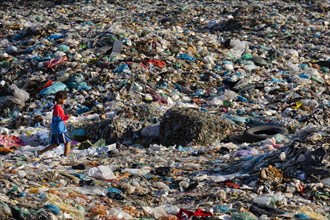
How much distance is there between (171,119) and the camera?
7.60m

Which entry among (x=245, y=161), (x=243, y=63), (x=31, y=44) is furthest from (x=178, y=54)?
(x=245, y=161)

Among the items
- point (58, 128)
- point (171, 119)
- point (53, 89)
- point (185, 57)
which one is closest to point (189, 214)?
point (58, 128)

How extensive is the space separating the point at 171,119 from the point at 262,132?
3.46 feet

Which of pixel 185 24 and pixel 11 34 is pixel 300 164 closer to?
pixel 11 34

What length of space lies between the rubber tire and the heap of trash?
17 mm

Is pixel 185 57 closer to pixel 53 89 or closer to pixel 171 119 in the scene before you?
pixel 53 89

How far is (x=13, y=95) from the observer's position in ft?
31.0

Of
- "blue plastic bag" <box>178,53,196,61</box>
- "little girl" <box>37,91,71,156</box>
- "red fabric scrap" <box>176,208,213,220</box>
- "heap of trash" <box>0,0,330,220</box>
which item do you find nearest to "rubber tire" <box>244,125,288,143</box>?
"heap of trash" <box>0,0,330,220</box>

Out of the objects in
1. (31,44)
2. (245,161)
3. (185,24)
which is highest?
(245,161)

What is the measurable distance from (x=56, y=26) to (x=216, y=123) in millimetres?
5776

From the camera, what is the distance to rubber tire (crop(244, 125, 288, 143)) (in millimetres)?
7200

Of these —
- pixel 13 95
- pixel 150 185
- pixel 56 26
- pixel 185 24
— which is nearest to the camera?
pixel 150 185

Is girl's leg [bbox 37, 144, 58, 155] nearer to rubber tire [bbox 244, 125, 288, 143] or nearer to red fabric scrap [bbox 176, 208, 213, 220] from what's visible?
rubber tire [bbox 244, 125, 288, 143]

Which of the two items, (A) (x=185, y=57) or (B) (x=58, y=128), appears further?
(A) (x=185, y=57)
